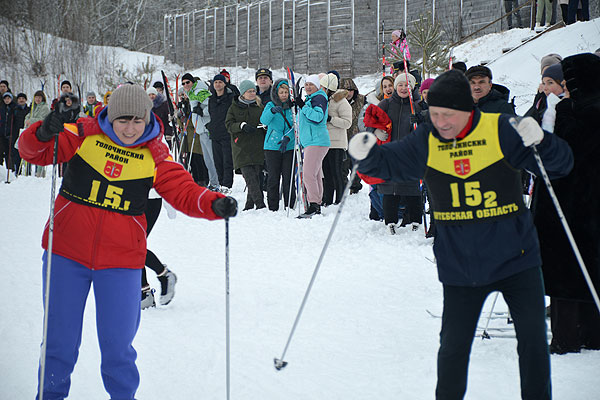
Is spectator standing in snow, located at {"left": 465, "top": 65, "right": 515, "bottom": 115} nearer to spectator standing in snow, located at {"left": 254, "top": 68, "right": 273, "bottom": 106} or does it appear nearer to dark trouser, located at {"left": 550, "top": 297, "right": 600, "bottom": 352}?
dark trouser, located at {"left": 550, "top": 297, "right": 600, "bottom": 352}

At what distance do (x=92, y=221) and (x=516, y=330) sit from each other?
1.92 meters

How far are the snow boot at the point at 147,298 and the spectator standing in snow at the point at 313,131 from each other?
3931 mm

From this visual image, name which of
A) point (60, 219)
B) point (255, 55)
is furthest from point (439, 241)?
point (255, 55)

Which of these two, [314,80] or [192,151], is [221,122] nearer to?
[192,151]

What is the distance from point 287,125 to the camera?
859cm

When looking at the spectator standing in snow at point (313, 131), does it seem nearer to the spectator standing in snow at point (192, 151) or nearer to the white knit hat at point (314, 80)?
the white knit hat at point (314, 80)

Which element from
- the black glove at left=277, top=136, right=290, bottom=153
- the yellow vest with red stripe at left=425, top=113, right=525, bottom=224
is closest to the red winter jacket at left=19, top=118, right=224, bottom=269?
the yellow vest with red stripe at left=425, top=113, right=525, bottom=224

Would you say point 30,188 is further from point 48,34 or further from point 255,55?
point 48,34

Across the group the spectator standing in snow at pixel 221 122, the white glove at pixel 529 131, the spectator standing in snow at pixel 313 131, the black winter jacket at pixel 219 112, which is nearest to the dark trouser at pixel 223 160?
the spectator standing in snow at pixel 221 122

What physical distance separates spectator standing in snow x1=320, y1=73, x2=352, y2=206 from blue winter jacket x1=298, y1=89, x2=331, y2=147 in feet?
1.33

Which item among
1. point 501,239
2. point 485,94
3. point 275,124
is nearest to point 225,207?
point 501,239

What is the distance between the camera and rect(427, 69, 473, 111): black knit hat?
238 cm

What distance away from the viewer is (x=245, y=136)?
9.08 m

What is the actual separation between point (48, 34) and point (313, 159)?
26240 millimetres
